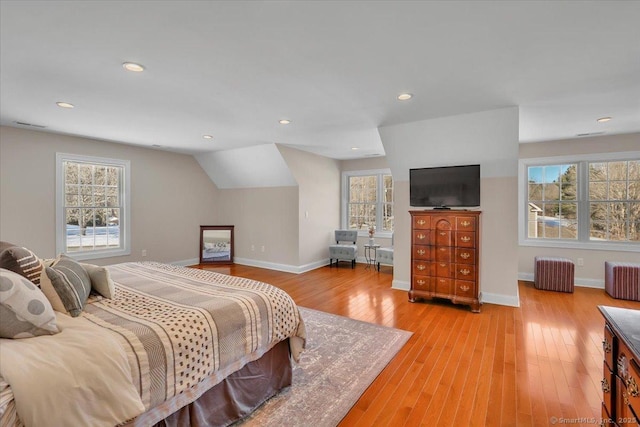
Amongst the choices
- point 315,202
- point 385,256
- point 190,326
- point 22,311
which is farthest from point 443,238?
point 22,311

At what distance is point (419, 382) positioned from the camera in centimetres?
236

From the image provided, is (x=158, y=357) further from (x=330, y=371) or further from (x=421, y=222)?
(x=421, y=222)

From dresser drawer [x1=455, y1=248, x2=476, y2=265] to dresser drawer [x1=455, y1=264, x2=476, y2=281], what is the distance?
0.05 meters

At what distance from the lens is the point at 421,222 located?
4.21 meters

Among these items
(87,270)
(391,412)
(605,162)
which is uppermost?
(605,162)

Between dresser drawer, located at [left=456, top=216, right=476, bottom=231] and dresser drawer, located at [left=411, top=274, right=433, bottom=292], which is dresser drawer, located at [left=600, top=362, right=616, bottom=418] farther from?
dresser drawer, located at [left=411, top=274, right=433, bottom=292]

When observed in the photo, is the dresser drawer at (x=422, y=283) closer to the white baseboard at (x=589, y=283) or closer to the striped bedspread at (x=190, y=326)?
the striped bedspread at (x=190, y=326)

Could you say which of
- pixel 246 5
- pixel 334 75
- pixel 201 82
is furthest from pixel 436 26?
pixel 201 82

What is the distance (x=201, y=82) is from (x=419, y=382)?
3188 mm

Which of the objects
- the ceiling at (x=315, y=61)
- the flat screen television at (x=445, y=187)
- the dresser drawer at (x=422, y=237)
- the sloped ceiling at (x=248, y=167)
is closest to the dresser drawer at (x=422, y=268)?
the dresser drawer at (x=422, y=237)

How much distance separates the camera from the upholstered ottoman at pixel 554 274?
4656 millimetres

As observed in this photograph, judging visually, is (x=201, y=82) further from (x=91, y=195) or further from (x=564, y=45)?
(x=91, y=195)

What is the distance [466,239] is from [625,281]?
8.34 feet

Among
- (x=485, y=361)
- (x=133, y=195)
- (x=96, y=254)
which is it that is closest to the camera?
(x=485, y=361)
